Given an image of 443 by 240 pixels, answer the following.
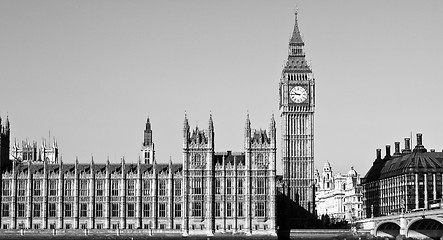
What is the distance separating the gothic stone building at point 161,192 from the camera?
568 feet

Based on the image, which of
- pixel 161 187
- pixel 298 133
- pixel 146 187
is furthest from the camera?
pixel 298 133

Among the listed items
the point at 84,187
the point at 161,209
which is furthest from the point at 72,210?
the point at 161,209

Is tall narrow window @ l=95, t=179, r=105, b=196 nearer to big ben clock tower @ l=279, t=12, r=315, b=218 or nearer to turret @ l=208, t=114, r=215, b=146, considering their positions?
turret @ l=208, t=114, r=215, b=146

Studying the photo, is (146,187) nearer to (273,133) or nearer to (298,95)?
(273,133)

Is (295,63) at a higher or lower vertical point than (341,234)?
higher

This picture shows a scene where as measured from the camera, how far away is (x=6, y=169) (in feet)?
589

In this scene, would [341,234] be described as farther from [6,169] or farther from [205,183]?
[6,169]

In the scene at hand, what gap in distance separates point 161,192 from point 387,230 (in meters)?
38.9

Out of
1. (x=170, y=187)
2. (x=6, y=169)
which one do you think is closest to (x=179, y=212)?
(x=170, y=187)

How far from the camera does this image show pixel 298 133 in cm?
18875

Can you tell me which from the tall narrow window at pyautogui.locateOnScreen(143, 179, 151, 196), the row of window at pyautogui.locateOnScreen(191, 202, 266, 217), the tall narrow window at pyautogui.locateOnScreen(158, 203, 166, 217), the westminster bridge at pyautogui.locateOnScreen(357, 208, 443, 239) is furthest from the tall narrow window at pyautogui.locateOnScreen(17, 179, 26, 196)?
the westminster bridge at pyautogui.locateOnScreen(357, 208, 443, 239)

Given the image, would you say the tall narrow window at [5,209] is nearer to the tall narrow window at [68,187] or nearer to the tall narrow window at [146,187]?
the tall narrow window at [68,187]

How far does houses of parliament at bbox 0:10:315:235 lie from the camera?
173250 mm

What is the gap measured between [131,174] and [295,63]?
37848 millimetres
